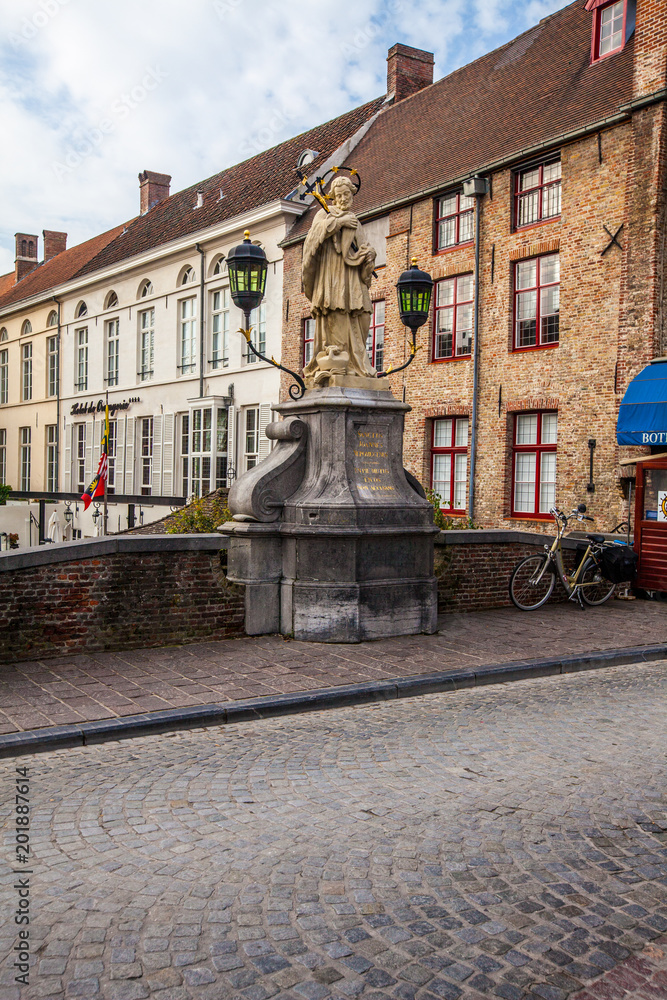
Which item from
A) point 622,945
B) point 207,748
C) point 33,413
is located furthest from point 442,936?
point 33,413

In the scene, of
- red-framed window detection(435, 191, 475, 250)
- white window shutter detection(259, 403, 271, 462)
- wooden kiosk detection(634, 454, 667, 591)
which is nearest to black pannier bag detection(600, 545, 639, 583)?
wooden kiosk detection(634, 454, 667, 591)

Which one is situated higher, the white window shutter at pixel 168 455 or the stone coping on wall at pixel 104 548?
the white window shutter at pixel 168 455

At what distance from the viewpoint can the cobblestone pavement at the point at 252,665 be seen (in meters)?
6.41

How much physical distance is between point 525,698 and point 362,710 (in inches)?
55.3

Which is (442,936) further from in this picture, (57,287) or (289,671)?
(57,287)

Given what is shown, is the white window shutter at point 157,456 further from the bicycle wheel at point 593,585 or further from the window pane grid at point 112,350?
the bicycle wheel at point 593,585

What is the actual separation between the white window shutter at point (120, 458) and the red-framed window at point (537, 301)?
19.3 m

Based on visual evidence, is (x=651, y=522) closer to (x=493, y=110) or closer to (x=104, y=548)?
(x=104, y=548)

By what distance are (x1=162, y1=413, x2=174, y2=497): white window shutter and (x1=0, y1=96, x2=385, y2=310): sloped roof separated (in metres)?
6.70

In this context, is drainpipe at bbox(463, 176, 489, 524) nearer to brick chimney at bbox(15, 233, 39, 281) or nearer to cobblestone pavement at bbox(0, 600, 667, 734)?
cobblestone pavement at bbox(0, 600, 667, 734)

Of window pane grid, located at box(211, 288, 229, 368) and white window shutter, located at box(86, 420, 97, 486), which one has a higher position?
window pane grid, located at box(211, 288, 229, 368)

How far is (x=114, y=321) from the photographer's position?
35594 mm

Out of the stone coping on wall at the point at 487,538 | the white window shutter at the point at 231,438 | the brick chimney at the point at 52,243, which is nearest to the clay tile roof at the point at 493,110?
the white window shutter at the point at 231,438

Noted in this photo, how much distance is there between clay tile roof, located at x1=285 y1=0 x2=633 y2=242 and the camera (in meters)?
18.1
